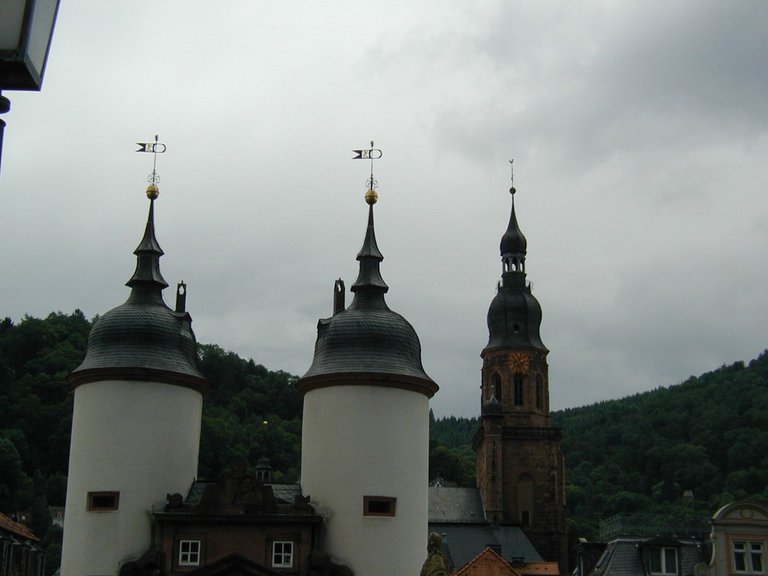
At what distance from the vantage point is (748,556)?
122ft

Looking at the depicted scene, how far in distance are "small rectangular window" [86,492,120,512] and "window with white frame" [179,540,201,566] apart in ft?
8.20

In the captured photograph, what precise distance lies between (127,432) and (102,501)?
2293 millimetres

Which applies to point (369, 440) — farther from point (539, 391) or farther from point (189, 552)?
point (539, 391)

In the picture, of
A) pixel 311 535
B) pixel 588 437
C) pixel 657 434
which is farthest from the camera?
pixel 588 437

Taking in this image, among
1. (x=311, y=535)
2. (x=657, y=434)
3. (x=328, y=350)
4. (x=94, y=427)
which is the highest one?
(x=657, y=434)

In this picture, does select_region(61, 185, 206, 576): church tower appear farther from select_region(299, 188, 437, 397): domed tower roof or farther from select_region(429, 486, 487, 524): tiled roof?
select_region(429, 486, 487, 524): tiled roof

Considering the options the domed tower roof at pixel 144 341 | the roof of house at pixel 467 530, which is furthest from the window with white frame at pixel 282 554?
the roof of house at pixel 467 530

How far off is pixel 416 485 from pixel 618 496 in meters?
86.2

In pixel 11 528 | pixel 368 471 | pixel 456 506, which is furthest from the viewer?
pixel 456 506

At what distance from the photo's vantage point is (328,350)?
38.5 meters

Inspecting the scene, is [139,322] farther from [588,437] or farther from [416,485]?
[588,437]

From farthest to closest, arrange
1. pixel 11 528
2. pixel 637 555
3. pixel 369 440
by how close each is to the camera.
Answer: pixel 11 528, pixel 637 555, pixel 369 440

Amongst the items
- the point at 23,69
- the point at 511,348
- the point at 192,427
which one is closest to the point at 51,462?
the point at 511,348

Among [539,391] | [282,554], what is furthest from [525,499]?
[282,554]
